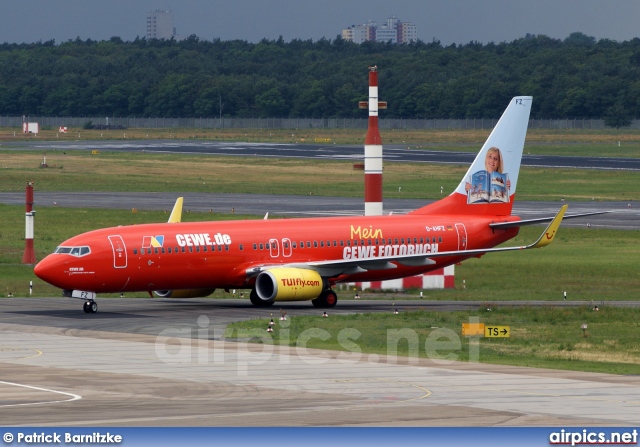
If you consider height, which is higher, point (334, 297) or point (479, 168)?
point (479, 168)

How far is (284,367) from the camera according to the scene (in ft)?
133

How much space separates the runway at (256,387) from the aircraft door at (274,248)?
10768 mm

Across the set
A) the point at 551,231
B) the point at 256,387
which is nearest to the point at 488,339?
the point at 551,231

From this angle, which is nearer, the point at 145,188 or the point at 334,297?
the point at 334,297

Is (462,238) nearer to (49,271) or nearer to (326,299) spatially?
(326,299)

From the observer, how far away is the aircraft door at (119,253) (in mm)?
57156

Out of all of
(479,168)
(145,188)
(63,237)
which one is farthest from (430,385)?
(145,188)

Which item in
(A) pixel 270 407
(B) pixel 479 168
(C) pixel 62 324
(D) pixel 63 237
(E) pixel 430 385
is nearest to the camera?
(A) pixel 270 407

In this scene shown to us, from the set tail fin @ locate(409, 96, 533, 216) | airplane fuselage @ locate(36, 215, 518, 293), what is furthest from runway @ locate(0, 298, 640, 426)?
tail fin @ locate(409, 96, 533, 216)

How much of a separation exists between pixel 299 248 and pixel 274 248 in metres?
1.34

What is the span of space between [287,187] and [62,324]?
86059 mm

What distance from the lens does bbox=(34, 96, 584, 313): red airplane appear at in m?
57.4

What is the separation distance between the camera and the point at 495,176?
2726 inches

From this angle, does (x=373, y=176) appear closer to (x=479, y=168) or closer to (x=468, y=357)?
(x=479, y=168)
